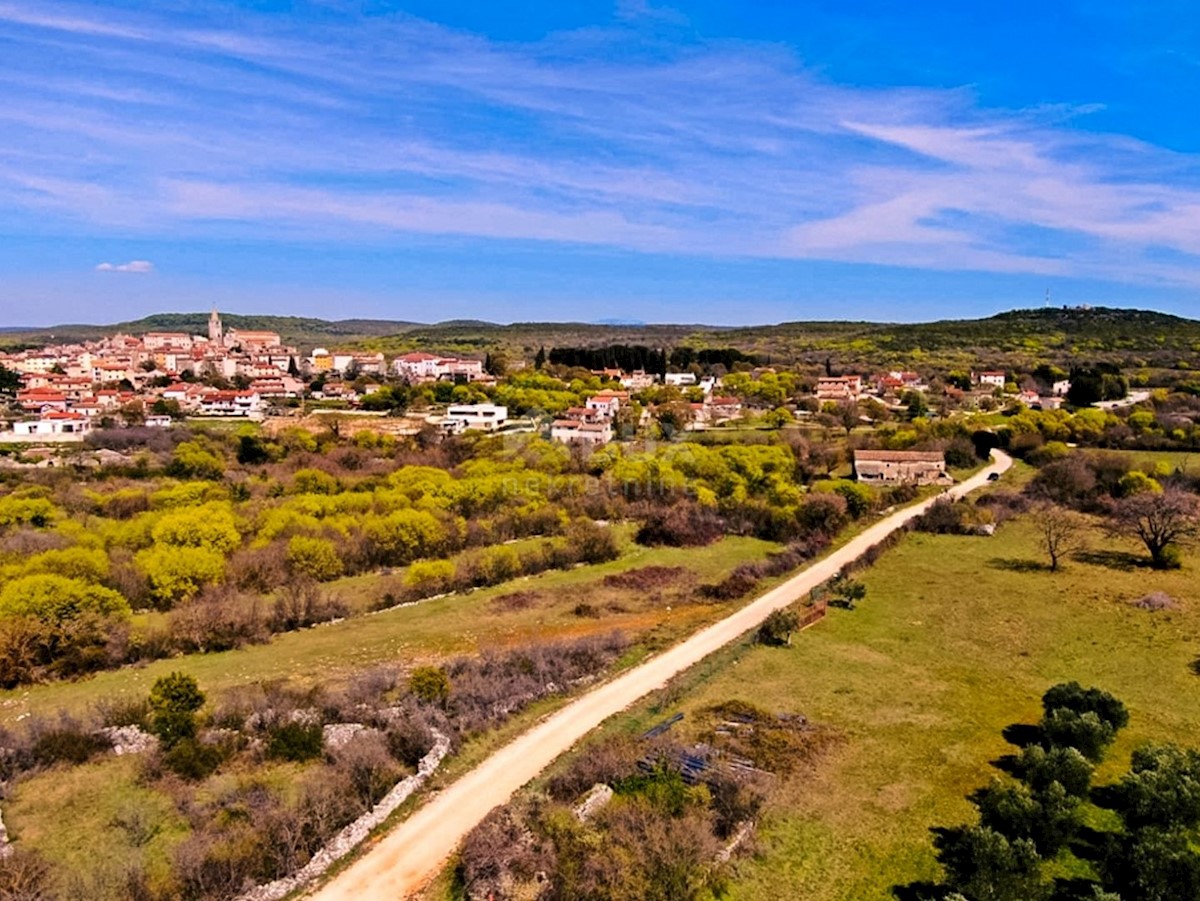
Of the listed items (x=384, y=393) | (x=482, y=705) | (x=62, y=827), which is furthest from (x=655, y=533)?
(x=384, y=393)

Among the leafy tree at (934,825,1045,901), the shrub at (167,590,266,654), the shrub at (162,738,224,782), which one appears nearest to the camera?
the leafy tree at (934,825,1045,901)

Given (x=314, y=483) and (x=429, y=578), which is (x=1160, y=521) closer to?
(x=429, y=578)

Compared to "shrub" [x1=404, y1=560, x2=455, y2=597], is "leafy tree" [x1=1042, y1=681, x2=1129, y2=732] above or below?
above

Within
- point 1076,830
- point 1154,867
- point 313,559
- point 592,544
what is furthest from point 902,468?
point 1154,867

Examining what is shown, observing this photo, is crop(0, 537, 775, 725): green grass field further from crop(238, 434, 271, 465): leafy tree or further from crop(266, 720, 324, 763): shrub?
crop(238, 434, 271, 465): leafy tree

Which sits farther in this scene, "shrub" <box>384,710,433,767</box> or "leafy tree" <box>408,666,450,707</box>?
"leafy tree" <box>408,666,450,707</box>

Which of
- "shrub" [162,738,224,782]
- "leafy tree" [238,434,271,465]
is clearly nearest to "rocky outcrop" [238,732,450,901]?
"shrub" [162,738,224,782]
